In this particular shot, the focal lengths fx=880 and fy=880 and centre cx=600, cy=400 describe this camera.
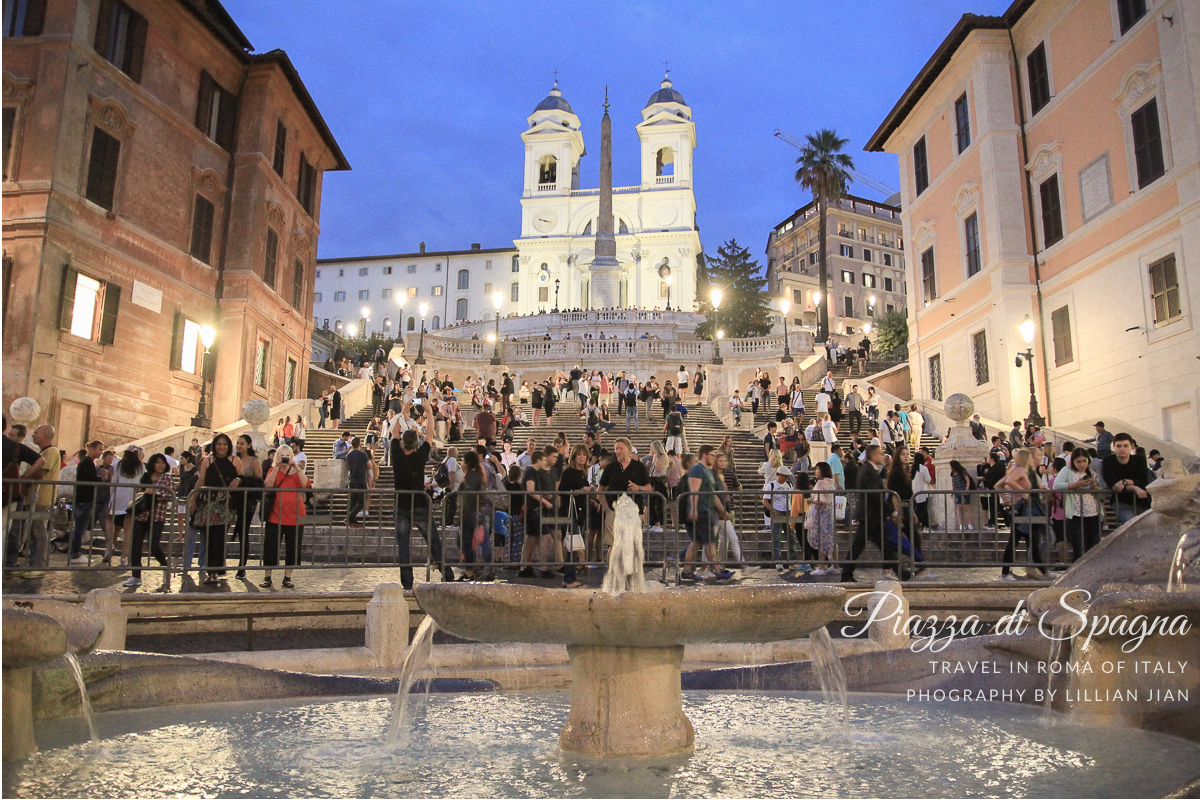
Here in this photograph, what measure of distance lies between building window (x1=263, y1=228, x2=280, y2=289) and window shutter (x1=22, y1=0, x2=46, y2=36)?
339 inches

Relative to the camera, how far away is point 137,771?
414cm

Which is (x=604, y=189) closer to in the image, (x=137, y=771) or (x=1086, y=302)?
(x=1086, y=302)

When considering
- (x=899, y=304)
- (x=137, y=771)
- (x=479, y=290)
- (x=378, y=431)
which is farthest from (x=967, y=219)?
(x=479, y=290)

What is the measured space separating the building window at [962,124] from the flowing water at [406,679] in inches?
1034

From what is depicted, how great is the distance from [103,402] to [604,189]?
51.4 metres

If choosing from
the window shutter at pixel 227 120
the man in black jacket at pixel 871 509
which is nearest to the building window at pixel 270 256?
the window shutter at pixel 227 120

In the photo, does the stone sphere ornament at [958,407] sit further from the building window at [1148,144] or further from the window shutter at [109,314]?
the window shutter at [109,314]

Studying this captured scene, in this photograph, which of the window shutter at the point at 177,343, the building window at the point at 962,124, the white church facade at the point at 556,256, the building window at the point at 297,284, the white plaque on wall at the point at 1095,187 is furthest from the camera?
the white church facade at the point at 556,256

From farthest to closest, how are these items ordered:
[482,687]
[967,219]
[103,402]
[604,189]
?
[604,189], [967,219], [103,402], [482,687]

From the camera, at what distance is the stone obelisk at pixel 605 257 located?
198 ft

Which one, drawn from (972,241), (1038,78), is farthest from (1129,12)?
(972,241)

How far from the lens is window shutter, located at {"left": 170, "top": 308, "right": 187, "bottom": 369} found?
23.6m

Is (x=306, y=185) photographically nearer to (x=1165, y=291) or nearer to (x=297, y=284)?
(x=297, y=284)

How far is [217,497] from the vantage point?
917 cm
